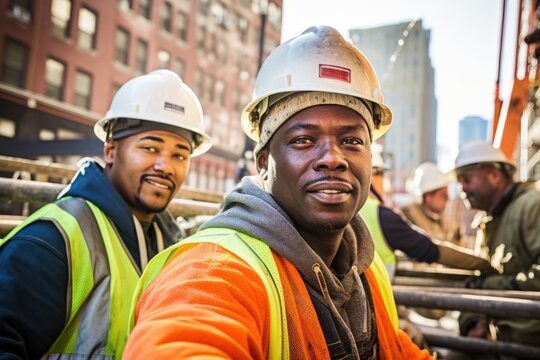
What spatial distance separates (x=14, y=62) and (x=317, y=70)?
22.2m

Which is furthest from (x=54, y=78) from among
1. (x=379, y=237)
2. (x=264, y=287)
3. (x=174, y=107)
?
(x=264, y=287)

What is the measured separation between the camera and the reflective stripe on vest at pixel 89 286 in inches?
82.5

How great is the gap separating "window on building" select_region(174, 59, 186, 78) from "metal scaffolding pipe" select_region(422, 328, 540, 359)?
28908 millimetres

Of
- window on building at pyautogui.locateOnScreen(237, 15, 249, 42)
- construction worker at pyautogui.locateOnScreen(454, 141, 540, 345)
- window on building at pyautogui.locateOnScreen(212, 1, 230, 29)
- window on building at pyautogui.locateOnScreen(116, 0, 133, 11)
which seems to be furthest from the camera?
window on building at pyautogui.locateOnScreen(237, 15, 249, 42)

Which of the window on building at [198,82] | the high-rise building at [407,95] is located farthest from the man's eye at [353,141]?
the high-rise building at [407,95]

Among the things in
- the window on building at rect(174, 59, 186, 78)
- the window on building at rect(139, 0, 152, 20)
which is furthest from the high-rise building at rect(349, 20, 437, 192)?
the window on building at rect(139, 0, 152, 20)

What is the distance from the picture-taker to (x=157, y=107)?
333 centimetres

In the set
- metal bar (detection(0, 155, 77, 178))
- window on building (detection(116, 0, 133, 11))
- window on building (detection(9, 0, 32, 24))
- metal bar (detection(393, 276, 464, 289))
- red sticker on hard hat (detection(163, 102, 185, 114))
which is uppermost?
window on building (detection(116, 0, 133, 11))

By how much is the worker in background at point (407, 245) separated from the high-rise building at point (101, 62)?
382 inches

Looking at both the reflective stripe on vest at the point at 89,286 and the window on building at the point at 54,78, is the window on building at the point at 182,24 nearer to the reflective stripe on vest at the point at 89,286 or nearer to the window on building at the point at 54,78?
the window on building at the point at 54,78

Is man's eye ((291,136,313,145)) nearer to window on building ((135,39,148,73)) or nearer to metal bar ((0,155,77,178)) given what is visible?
metal bar ((0,155,77,178))

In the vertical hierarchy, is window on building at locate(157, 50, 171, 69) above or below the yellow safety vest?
above

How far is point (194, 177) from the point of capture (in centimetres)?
3247

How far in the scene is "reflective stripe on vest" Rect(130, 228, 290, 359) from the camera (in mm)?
1388
